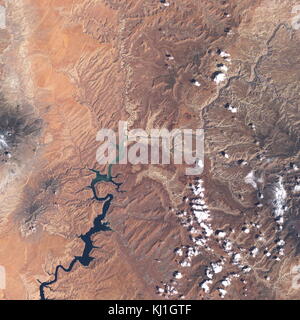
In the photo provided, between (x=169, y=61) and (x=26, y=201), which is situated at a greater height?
(x=169, y=61)

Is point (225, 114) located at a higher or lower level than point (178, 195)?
higher

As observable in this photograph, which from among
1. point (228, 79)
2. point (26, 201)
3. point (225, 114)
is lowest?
point (26, 201)

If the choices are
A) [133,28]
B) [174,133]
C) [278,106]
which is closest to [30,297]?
[174,133]
